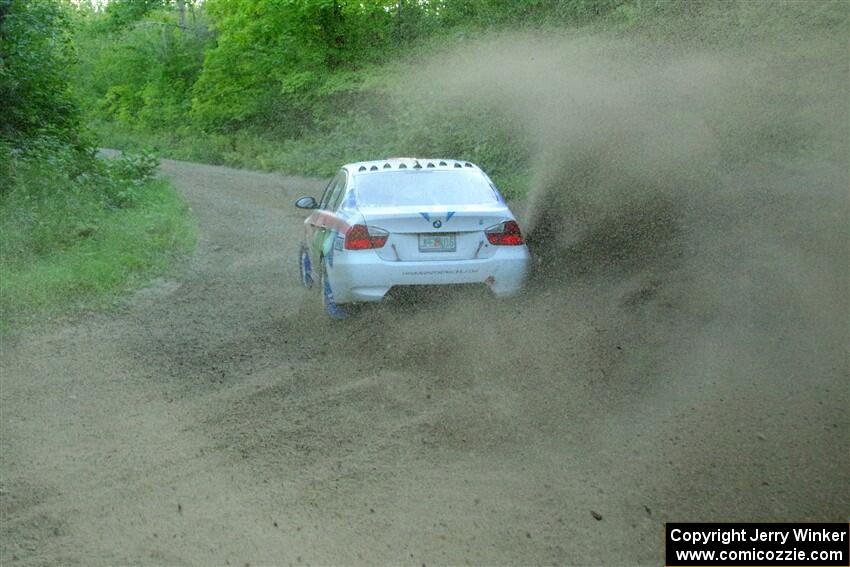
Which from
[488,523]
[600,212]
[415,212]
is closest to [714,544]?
[488,523]

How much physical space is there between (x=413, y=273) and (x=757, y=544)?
4.74 meters

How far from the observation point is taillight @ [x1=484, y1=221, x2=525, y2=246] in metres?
9.03

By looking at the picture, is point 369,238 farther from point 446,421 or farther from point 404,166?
point 446,421

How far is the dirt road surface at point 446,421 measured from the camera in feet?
15.8

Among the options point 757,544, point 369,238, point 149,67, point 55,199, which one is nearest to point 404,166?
point 369,238

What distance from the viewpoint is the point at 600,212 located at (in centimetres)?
1245

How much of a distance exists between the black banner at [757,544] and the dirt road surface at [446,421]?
0.11 metres

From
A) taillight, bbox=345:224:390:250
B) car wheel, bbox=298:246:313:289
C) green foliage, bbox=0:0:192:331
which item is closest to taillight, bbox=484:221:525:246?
taillight, bbox=345:224:390:250

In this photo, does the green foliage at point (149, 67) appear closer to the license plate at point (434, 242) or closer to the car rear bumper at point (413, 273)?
the car rear bumper at point (413, 273)

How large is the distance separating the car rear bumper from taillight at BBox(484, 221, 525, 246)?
0.06 meters

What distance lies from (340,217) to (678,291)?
11.0 ft

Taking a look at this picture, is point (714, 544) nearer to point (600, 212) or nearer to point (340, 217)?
point (340, 217)

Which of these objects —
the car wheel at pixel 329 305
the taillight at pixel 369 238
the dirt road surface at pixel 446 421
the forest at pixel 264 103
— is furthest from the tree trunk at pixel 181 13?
the taillight at pixel 369 238

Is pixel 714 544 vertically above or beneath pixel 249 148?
above
